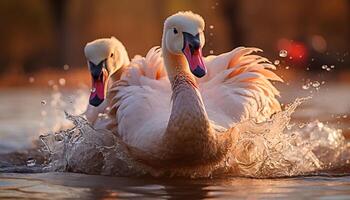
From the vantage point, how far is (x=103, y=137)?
956cm

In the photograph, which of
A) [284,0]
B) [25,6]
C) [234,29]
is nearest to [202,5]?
[234,29]

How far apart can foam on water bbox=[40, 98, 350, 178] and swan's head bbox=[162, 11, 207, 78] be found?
28.2 inches

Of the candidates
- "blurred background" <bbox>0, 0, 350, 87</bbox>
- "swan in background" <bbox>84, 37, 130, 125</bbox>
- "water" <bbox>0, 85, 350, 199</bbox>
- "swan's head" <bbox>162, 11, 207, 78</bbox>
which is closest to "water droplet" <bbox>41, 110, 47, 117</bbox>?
"water" <bbox>0, 85, 350, 199</bbox>

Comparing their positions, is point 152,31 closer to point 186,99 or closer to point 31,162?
point 31,162

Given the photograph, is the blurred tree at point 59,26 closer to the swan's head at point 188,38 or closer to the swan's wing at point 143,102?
the swan's wing at point 143,102

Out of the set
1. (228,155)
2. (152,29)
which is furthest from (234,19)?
(228,155)

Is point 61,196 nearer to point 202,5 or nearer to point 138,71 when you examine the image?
point 138,71

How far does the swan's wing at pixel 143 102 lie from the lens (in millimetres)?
9047

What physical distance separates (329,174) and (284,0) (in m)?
25.6

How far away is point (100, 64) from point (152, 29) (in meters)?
22.5

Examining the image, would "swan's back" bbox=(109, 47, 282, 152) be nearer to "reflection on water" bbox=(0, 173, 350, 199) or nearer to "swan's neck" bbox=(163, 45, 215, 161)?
"swan's neck" bbox=(163, 45, 215, 161)

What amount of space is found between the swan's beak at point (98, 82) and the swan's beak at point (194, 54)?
4.03 feet

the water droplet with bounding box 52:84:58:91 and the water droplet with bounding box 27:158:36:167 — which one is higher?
the water droplet with bounding box 52:84:58:91

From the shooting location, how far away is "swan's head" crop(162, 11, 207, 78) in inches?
346
